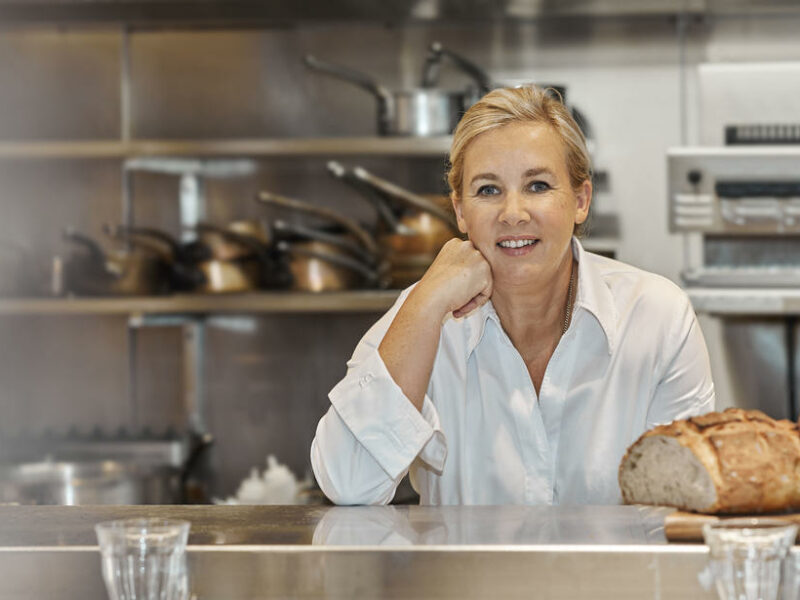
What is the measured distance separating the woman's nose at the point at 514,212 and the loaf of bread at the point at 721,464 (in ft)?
1.51

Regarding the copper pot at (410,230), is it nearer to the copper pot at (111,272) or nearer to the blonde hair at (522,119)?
the copper pot at (111,272)

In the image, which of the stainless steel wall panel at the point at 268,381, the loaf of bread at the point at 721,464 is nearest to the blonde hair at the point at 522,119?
the loaf of bread at the point at 721,464

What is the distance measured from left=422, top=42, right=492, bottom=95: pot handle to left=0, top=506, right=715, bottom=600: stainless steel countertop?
183 cm

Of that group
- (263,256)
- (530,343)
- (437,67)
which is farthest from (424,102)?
(530,343)

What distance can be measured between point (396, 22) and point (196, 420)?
131 cm

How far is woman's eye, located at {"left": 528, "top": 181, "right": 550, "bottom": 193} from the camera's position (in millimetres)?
1544

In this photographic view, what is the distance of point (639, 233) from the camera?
3.09 m

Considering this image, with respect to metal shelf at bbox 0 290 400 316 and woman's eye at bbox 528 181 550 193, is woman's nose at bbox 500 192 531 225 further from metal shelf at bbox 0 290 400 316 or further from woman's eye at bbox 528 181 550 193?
metal shelf at bbox 0 290 400 316

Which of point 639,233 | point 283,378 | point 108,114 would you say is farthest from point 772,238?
point 108,114

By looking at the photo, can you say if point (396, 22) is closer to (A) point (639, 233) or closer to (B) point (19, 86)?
(A) point (639, 233)

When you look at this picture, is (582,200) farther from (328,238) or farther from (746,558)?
(328,238)

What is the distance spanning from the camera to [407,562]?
0.95 m

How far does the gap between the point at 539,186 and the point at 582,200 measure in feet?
0.51

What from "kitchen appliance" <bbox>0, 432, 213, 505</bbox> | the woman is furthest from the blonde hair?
"kitchen appliance" <bbox>0, 432, 213, 505</bbox>
